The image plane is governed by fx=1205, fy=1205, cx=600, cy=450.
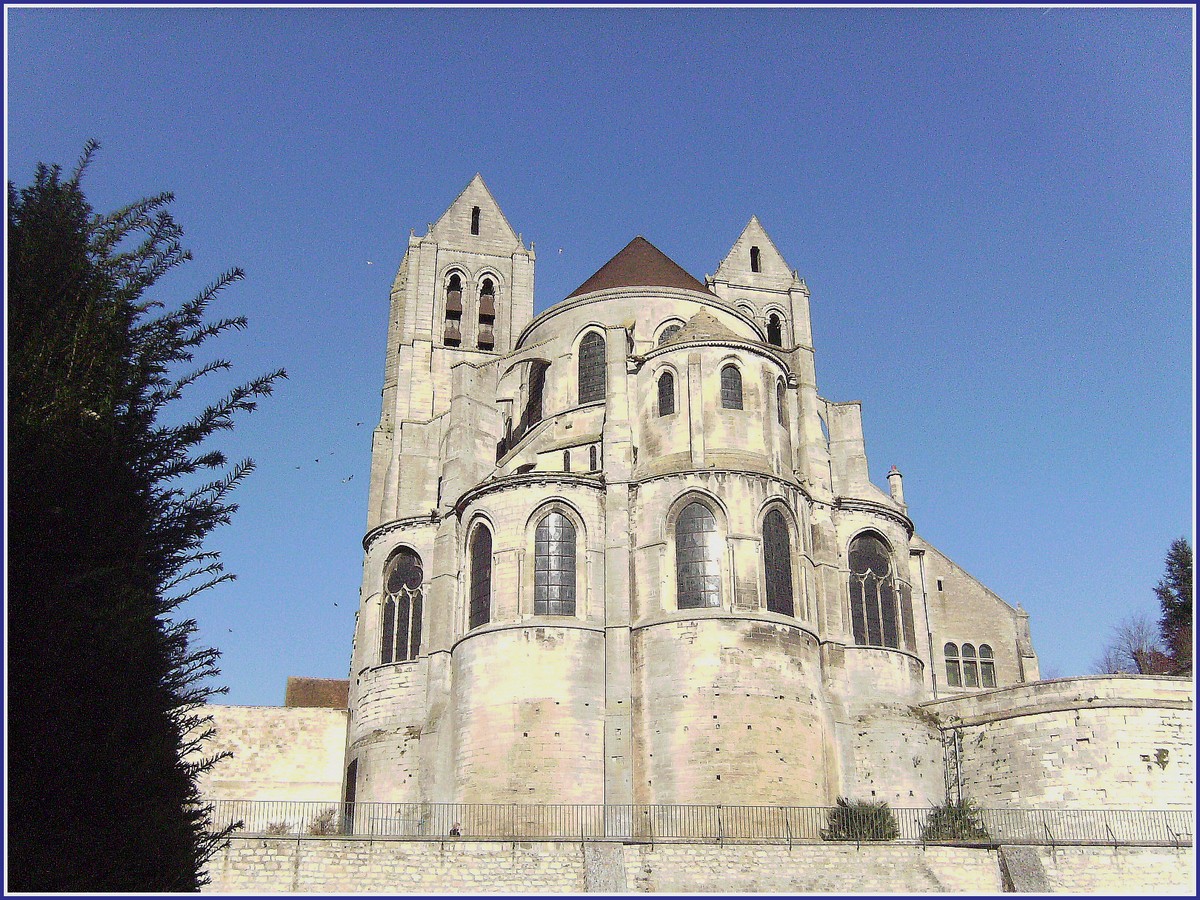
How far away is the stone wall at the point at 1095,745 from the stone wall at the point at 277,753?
16876 mm

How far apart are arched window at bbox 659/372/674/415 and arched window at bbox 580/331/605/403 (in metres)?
3.14

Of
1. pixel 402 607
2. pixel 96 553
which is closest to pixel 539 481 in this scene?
pixel 402 607

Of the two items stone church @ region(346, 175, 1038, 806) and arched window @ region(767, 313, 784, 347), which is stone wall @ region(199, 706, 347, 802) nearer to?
stone church @ region(346, 175, 1038, 806)

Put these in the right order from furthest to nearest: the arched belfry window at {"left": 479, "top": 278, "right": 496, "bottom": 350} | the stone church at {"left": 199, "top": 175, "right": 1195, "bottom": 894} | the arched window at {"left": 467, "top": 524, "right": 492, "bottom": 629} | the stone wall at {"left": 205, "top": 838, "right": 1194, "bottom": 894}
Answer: the arched belfry window at {"left": 479, "top": 278, "right": 496, "bottom": 350}, the arched window at {"left": 467, "top": 524, "right": 492, "bottom": 629}, the stone church at {"left": 199, "top": 175, "right": 1195, "bottom": 894}, the stone wall at {"left": 205, "top": 838, "right": 1194, "bottom": 894}

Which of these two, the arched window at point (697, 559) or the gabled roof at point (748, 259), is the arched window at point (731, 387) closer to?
the arched window at point (697, 559)

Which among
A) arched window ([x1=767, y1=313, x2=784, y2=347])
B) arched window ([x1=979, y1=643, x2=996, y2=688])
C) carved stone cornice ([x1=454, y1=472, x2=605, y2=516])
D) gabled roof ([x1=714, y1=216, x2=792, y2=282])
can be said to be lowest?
arched window ([x1=979, y1=643, x2=996, y2=688])

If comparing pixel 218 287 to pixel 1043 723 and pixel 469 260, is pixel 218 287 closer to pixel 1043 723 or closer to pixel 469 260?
pixel 1043 723

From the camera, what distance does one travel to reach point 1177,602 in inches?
1767

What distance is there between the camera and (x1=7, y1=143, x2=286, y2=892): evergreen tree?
9492mm

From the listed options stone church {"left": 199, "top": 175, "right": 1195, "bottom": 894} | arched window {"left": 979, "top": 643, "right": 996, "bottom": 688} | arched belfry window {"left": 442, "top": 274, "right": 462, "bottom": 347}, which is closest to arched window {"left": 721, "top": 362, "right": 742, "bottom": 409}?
stone church {"left": 199, "top": 175, "right": 1195, "bottom": 894}

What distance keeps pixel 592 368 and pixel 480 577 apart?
7935mm

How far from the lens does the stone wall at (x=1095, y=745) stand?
82.5 ft

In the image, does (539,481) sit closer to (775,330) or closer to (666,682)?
(666,682)

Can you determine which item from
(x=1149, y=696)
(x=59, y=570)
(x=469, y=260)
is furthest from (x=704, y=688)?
(x=469, y=260)
